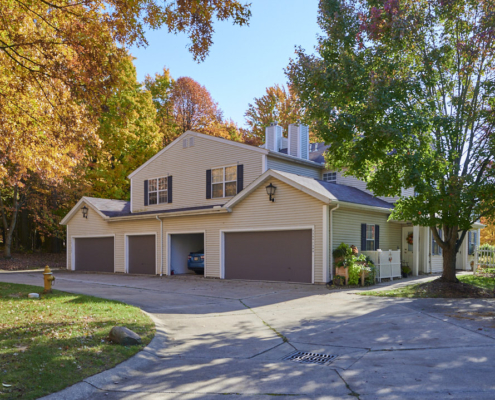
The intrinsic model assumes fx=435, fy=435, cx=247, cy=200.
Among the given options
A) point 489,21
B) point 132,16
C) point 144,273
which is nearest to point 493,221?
point 489,21

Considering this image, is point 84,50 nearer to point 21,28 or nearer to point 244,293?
point 21,28

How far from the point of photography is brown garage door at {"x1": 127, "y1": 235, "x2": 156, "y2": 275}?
68.0ft

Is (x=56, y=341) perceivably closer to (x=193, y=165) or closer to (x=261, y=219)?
(x=261, y=219)

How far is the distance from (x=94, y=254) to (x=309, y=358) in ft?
65.8

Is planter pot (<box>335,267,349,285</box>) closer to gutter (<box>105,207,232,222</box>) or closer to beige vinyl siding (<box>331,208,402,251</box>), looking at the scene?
beige vinyl siding (<box>331,208,402,251</box>)

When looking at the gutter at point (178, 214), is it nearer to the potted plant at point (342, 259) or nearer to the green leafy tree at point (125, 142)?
the potted plant at point (342, 259)

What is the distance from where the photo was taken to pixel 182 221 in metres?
19.6

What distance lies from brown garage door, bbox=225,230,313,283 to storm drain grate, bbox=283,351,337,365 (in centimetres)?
868

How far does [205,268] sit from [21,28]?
1127 centimetres

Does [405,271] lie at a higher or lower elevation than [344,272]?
lower

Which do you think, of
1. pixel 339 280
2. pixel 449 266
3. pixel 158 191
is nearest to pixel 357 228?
pixel 339 280

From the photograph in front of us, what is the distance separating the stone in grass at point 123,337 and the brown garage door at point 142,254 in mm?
14108

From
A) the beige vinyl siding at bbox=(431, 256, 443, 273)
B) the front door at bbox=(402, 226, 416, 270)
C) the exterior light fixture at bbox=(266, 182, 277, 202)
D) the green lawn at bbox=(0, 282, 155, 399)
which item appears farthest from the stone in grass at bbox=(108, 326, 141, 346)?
the beige vinyl siding at bbox=(431, 256, 443, 273)

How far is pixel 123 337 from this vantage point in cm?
650
